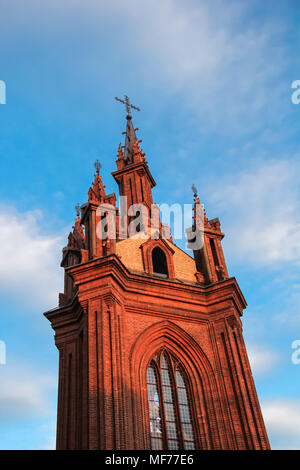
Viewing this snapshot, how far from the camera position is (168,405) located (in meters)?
20.3

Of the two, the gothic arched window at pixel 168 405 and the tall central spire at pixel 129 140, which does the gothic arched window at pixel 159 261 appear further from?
the tall central spire at pixel 129 140

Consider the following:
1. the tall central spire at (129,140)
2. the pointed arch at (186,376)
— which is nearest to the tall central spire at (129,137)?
the tall central spire at (129,140)

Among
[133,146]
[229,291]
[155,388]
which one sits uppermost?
[133,146]

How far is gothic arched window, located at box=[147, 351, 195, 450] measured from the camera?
19.4m

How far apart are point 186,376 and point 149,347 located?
2119 millimetres

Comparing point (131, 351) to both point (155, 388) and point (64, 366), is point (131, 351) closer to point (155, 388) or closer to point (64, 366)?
point (155, 388)

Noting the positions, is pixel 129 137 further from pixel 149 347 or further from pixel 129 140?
pixel 149 347

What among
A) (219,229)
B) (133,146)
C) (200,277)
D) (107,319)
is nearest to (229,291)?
(200,277)

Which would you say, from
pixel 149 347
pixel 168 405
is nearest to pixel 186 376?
pixel 168 405

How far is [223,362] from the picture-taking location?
2175cm

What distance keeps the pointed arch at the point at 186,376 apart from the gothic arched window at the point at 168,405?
275 mm

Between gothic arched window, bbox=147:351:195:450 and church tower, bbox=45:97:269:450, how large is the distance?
43 millimetres

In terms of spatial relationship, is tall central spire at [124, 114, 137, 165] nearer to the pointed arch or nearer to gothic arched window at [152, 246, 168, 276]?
gothic arched window at [152, 246, 168, 276]

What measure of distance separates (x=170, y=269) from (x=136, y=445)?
9.82m
